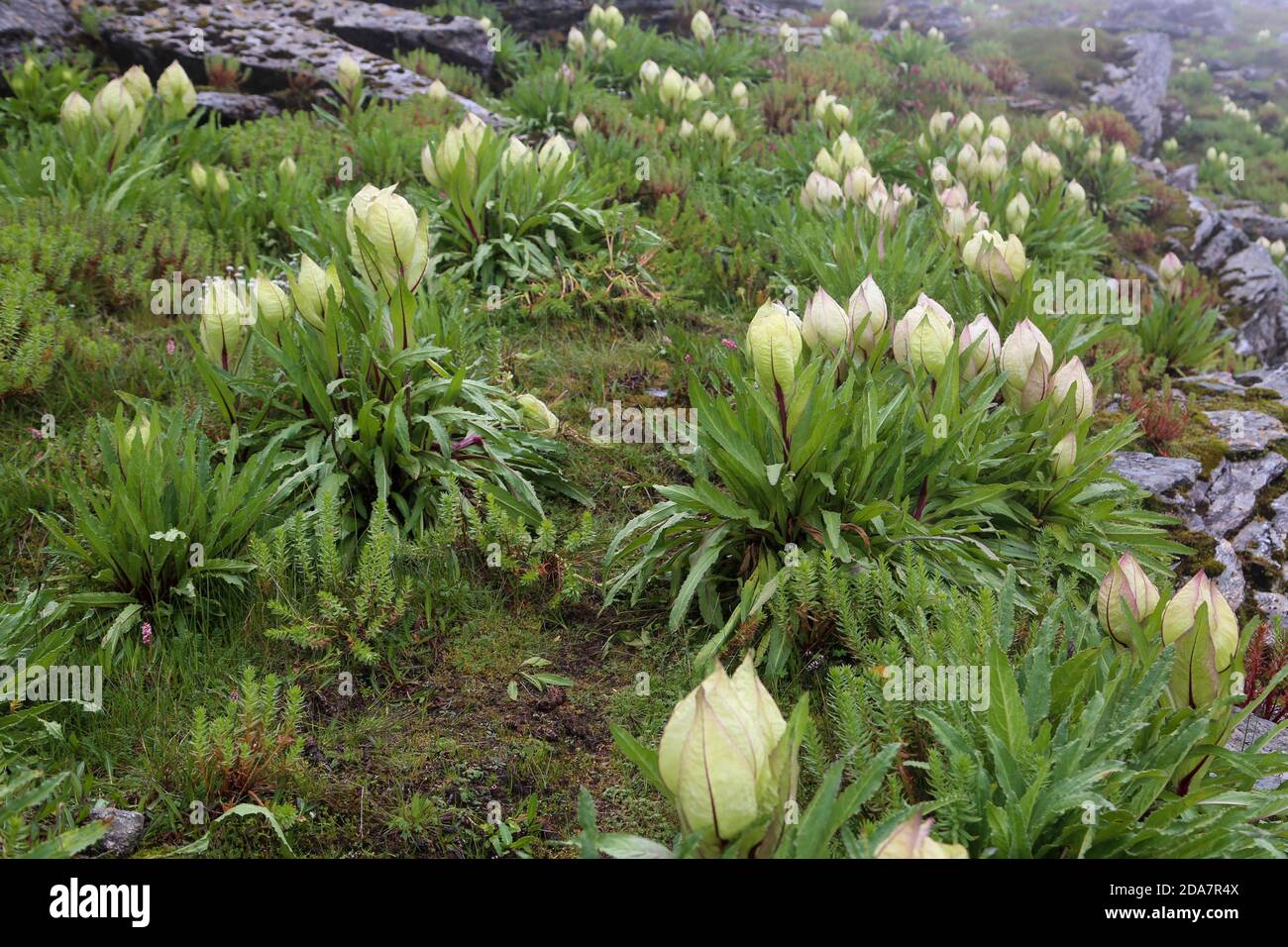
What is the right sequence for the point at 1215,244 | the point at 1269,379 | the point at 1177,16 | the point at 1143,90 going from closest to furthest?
the point at 1269,379
the point at 1215,244
the point at 1143,90
the point at 1177,16

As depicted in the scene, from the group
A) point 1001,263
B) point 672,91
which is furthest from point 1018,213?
point 672,91

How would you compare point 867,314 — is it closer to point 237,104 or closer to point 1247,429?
point 1247,429

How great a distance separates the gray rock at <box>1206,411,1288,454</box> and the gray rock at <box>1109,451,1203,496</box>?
37cm

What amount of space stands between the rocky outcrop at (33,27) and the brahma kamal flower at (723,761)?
8214mm

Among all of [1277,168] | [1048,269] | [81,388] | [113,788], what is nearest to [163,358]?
[81,388]

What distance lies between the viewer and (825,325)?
11.9 ft

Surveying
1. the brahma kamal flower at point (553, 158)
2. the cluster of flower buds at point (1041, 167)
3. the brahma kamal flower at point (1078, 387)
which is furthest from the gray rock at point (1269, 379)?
the brahma kamal flower at point (553, 158)

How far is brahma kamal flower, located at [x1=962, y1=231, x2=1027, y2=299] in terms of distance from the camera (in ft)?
15.1

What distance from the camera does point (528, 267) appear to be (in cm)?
531

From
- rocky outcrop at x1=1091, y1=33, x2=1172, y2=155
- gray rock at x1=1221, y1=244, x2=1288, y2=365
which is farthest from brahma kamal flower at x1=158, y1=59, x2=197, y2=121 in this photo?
rocky outcrop at x1=1091, y1=33, x2=1172, y2=155

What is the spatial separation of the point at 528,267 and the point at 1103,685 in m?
3.93

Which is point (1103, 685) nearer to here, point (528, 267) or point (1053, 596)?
point (1053, 596)

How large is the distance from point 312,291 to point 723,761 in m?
2.59
